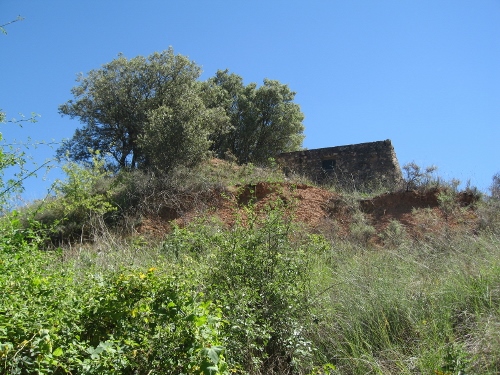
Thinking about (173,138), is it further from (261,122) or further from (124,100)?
(261,122)

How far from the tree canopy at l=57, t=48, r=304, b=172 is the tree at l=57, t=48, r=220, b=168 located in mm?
32

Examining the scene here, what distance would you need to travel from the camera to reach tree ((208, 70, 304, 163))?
18.9 meters

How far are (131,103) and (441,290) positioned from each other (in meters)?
13.1

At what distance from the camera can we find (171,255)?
274 inches

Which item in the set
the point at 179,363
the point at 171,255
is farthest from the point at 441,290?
the point at 171,255

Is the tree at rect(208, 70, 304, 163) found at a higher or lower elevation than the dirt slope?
higher

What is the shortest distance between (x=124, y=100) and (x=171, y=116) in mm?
2896

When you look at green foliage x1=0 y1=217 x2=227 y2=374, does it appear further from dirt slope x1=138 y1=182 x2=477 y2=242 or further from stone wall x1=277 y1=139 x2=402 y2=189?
stone wall x1=277 y1=139 x2=402 y2=189

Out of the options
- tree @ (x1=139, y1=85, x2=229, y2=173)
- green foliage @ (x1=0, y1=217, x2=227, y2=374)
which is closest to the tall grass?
green foliage @ (x1=0, y1=217, x2=227, y2=374)

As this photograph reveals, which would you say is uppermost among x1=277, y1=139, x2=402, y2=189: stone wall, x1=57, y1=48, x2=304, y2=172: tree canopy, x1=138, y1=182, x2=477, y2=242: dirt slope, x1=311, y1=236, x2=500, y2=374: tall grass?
x1=57, y1=48, x2=304, y2=172: tree canopy

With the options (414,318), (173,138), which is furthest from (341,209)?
(414,318)

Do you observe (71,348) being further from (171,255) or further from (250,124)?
(250,124)

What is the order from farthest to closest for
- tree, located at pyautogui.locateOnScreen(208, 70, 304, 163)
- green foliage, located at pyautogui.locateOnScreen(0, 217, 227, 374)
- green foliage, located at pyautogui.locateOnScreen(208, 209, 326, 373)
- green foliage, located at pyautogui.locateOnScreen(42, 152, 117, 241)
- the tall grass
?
tree, located at pyautogui.locateOnScreen(208, 70, 304, 163) → green foliage, located at pyautogui.locateOnScreen(42, 152, 117, 241) → green foliage, located at pyautogui.locateOnScreen(208, 209, 326, 373) → the tall grass → green foliage, located at pyautogui.locateOnScreen(0, 217, 227, 374)

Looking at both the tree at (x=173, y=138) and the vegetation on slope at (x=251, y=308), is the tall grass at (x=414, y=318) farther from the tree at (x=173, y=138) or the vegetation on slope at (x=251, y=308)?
the tree at (x=173, y=138)
